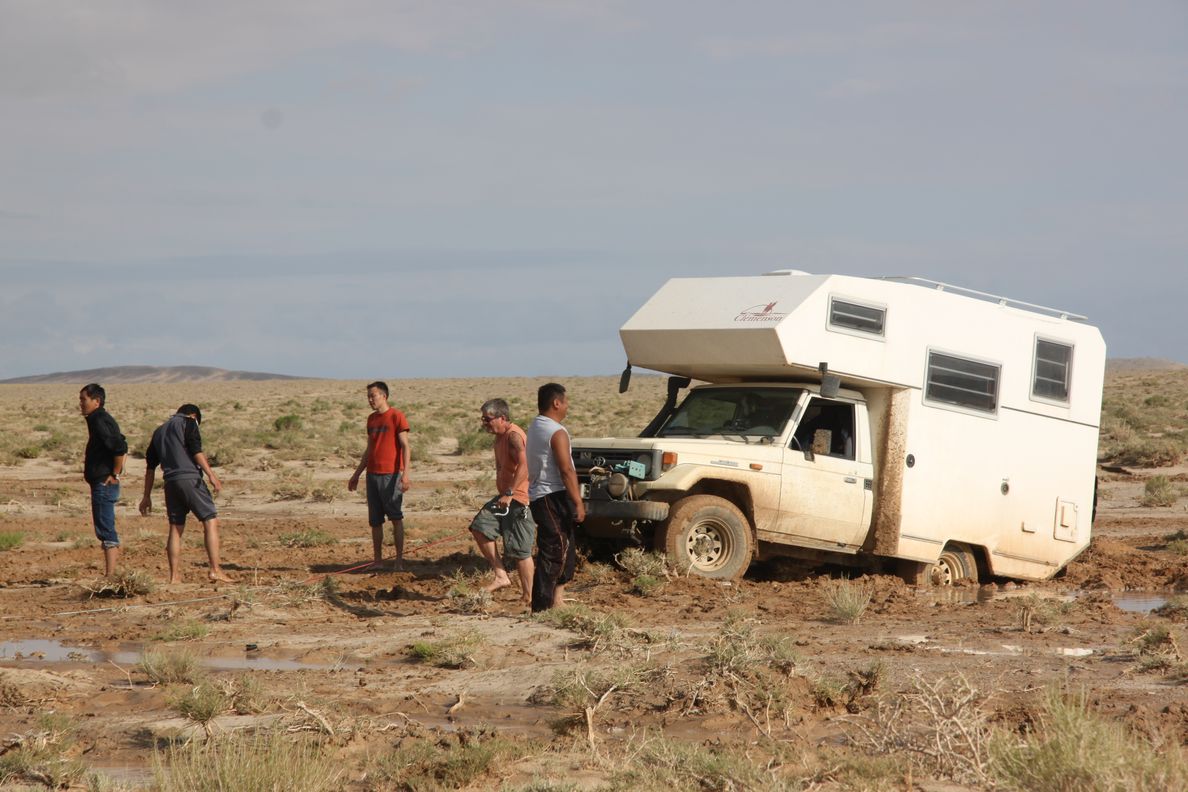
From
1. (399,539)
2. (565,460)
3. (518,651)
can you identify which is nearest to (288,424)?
(399,539)

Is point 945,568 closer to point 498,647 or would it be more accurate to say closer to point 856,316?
point 856,316

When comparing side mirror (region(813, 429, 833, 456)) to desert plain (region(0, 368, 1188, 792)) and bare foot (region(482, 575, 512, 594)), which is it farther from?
bare foot (region(482, 575, 512, 594))

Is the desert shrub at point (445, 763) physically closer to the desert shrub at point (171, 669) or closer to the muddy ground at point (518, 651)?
the muddy ground at point (518, 651)

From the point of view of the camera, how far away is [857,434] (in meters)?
12.7

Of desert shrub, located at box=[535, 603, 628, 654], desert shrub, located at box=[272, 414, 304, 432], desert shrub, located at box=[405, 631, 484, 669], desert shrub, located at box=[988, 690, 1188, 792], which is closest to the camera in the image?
desert shrub, located at box=[988, 690, 1188, 792]

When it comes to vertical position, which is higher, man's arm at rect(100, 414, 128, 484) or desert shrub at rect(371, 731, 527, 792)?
man's arm at rect(100, 414, 128, 484)

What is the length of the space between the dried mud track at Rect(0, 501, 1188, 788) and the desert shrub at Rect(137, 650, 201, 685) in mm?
94

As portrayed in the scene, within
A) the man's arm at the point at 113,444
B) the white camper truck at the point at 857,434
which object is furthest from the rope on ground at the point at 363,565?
the white camper truck at the point at 857,434

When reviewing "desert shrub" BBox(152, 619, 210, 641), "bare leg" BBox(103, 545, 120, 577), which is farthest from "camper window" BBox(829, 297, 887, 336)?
"bare leg" BBox(103, 545, 120, 577)

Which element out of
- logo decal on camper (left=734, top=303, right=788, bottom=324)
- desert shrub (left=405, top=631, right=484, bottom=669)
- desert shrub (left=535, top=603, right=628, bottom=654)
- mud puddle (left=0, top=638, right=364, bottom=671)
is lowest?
mud puddle (left=0, top=638, right=364, bottom=671)

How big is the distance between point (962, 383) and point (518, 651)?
18.7ft

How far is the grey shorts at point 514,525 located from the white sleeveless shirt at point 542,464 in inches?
25.9

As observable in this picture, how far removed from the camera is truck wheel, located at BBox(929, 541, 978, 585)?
13.4 metres

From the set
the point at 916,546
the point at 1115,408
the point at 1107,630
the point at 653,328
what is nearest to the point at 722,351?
the point at 653,328
